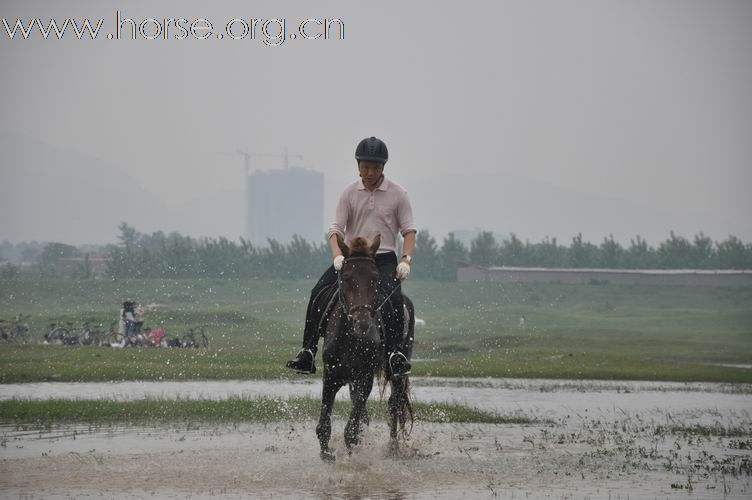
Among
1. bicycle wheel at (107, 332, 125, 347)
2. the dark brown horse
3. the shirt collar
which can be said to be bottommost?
bicycle wheel at (107, 332, 125, 347)

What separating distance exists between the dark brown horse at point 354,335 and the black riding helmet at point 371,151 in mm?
1386

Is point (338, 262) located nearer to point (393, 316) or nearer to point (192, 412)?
point (393, 316)

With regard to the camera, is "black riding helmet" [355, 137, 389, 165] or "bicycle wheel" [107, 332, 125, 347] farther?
"bicycle wheel" [107, 332, 125, 347]

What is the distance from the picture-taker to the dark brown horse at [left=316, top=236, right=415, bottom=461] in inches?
622

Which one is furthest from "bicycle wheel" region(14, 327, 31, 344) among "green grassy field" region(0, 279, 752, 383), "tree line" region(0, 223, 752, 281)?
"tree line" region(0, 223, 752, 281)

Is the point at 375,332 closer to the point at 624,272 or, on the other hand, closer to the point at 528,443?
the point at 528,443

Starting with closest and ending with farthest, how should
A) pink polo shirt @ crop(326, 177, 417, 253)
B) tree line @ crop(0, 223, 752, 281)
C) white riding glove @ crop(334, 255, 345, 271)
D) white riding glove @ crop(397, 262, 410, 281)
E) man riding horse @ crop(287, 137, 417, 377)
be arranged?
1. white riding glove @ crop(334, 255, 345, 271)
2. white riding glove @ crop(397, 262, 410, 281)
3. man riding horse @ crop(287, 137, 417, 377)
4. pink polo shirt @ crop(326, 177, 417, 253)
5. tree line @ crop(0, 223, 752, 281)

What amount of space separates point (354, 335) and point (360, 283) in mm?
684

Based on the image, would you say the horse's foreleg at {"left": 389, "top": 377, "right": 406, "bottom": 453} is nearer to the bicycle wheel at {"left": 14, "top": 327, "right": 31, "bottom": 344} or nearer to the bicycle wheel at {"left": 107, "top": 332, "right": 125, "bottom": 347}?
the bicycle wheel at {"left": 107, "top": 332, "right": 125, "bottom": 347}

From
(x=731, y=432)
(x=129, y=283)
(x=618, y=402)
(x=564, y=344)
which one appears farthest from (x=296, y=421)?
(x=129, y=283)

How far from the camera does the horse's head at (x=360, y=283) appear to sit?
15710mm

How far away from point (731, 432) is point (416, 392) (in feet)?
31.1

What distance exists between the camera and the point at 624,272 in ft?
349

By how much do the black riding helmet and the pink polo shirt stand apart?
1.30 ft
